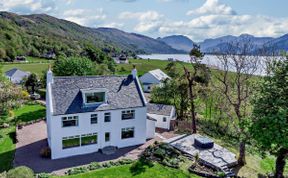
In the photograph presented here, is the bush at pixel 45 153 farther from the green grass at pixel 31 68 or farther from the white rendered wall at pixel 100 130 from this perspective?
the green grass at pixel 31 68

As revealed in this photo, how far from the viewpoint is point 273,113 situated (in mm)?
19516

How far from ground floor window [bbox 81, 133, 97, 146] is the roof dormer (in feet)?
11.4

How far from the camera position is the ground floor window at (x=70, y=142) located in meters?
30.6

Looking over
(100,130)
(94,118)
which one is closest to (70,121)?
(94,118)

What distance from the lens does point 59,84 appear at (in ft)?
106

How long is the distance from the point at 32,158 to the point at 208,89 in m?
27.5

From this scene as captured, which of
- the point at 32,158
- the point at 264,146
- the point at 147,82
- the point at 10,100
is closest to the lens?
the point at 264,146

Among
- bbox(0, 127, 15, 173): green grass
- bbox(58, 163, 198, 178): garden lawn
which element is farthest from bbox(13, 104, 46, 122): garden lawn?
bbox(58, 163, 198, 178): garden lawn

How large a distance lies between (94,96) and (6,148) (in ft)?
37.5

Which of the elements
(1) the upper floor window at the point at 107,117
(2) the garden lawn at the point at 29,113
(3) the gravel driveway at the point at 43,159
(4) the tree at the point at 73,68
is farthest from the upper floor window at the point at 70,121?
(4) the tree at the point at 73,68

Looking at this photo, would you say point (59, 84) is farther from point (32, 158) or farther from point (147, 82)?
point (147, 82)

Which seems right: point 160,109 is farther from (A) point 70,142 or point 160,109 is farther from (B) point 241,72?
(A) point 70,142

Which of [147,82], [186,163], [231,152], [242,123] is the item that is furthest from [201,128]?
[147,82]

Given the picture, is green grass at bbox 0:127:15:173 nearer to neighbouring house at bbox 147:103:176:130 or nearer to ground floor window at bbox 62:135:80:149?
ground floor window at bbox 62:135:80:149
